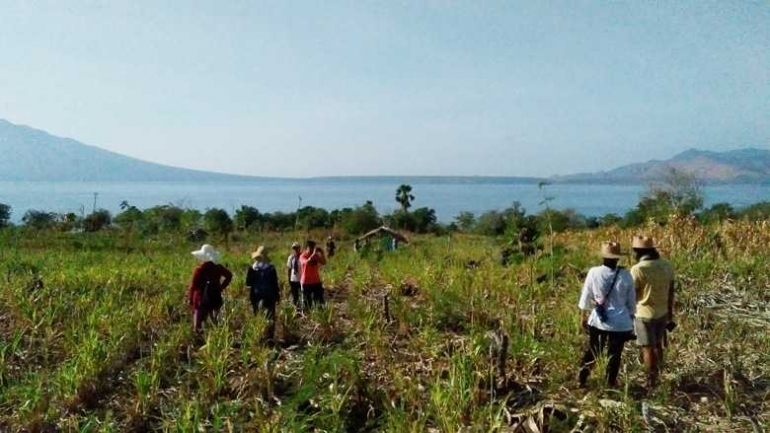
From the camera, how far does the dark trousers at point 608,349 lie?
14.5 feet

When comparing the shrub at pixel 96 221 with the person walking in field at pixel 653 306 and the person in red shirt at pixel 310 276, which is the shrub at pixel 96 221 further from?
the person walking in field at pixel 653 306

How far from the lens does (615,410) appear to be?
12.8ft

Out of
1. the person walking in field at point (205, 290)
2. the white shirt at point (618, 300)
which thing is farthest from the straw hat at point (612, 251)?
the person walking in field at point (205, 290)

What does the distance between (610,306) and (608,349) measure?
38cm

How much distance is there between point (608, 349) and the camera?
14.5 ft

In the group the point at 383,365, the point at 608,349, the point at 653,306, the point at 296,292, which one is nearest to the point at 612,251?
the point at 653,306

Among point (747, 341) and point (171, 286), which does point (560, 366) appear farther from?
point (171, 286)

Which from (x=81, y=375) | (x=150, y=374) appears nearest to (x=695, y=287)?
(x=150, y=374)

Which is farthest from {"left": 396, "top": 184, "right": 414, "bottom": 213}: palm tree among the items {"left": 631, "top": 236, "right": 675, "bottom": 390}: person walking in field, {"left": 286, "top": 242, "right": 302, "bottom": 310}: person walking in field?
{"left": 631, "top": 236, "right": 675, "bottom": 390}: person walking in field

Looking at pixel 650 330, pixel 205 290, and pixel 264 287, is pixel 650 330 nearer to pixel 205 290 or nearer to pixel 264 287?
pixel 264 287

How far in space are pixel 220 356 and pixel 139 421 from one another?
0.82 metres

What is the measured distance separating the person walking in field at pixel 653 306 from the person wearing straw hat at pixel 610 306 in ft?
1.33

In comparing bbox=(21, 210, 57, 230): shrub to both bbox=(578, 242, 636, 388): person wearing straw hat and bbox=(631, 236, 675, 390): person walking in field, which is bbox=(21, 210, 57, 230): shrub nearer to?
bbox=(578, 242, 636, 388): person wearing straw hat

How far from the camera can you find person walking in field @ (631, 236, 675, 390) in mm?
4684
